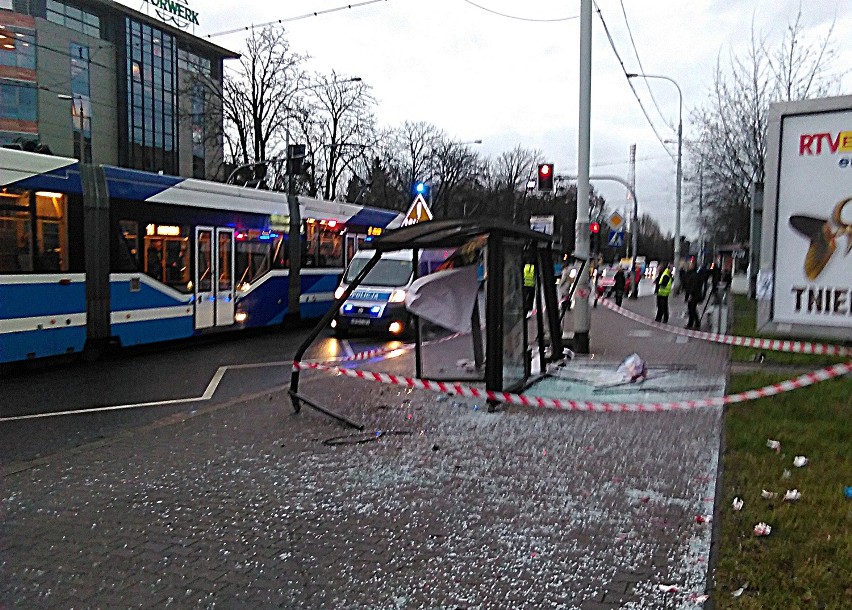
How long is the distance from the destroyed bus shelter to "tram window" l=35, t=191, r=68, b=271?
16.9 ft

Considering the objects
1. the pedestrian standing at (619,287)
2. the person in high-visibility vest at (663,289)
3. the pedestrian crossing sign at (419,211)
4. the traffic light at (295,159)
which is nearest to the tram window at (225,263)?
the pedestrian crossing sign at (419,211)

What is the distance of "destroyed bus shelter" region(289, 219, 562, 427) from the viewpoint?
852 centimetres

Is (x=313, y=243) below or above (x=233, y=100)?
below

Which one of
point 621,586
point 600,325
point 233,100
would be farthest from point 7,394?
point 233,100

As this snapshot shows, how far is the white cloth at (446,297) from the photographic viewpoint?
9.12 meters

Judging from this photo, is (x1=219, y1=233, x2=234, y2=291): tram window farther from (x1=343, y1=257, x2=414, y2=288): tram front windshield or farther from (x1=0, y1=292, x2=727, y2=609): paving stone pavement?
(x1=0, y1=292, x2=727, y2=609): paving stone pavement

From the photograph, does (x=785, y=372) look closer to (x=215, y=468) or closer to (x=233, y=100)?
(x=215, y=468)

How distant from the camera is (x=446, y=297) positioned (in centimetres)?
940

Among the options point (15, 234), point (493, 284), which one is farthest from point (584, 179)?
point (15, 234)

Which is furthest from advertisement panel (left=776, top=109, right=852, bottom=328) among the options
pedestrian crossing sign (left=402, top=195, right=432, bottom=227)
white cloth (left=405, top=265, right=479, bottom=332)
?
pedestrian crossing sign (left=402, top=195, right=432, bottom=227)

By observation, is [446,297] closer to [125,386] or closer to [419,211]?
[125,386]

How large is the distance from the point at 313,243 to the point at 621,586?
16386 mm

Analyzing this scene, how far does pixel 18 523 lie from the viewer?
5.27 metres

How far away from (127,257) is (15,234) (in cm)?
223
